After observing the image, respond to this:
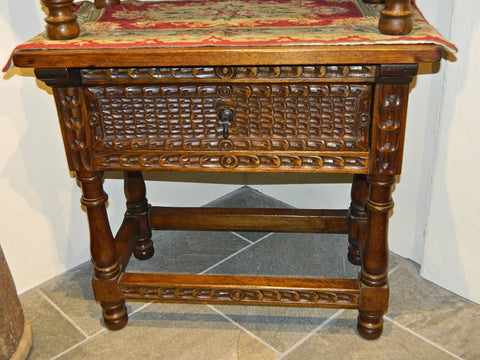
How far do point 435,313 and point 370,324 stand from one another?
0.79ft

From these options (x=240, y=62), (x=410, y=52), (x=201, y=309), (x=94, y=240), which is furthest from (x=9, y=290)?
(x=410, y=52)

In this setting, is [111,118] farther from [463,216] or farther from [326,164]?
[463,216]

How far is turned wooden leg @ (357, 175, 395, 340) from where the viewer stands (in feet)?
4.27

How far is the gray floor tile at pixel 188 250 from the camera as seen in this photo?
183cm

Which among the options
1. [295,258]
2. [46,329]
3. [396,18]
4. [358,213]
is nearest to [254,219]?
[295,258]

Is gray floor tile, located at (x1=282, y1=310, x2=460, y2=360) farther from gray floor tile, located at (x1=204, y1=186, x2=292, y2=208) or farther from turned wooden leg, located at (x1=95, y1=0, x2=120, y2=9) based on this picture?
turned wooden leg, located at (x1=95, y1=0, x2=120, y2=9)

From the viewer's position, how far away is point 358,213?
67.9 inches

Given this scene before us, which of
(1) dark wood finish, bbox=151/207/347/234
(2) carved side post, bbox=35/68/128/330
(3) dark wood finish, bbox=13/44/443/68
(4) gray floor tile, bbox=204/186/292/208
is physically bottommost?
(4) gray floor tile, bbox=204/186/292/208

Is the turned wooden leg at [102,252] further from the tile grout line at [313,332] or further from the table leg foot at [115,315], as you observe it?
the tile grout line at [313,332]

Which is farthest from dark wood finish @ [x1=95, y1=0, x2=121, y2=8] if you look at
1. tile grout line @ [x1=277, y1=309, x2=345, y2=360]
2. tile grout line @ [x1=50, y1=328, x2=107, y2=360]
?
tile grout line @ [x1=277, y1=309, x2=345, y2=360]

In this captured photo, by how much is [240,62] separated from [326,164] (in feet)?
1.03

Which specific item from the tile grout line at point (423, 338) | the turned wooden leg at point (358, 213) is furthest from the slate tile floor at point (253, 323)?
the turned wooden leg at point (358, 213)

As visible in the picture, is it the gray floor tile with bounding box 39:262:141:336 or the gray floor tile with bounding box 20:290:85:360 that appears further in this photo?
the gray floor tile with bounding box 39:262:141:336

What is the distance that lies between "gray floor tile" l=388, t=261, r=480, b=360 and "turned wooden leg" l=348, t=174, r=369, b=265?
0.17 meters
